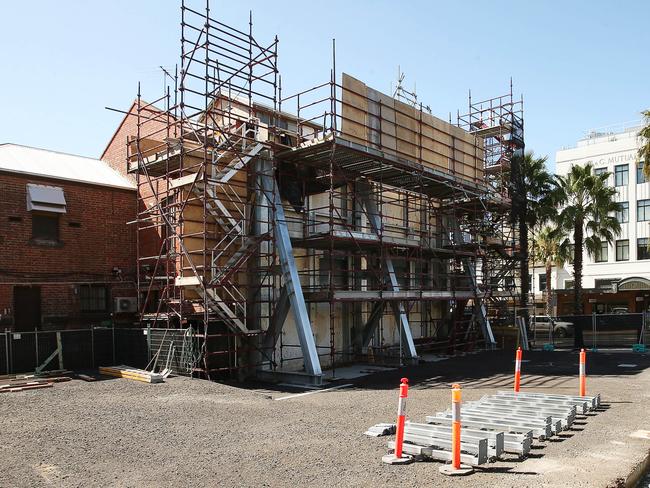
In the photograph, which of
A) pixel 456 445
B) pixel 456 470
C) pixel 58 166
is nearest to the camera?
pixel 456 470

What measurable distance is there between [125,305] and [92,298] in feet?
3.70

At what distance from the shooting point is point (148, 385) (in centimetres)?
1373

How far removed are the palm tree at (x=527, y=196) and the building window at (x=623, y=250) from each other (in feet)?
65.1

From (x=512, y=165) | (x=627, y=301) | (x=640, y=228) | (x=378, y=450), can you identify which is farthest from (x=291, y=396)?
(x=640, y=228)

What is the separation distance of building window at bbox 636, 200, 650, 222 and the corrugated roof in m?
38.5

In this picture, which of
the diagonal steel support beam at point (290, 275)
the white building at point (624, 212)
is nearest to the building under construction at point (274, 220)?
the diagonal steel support beam at point (290, 275)

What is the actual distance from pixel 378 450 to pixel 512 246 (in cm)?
2068

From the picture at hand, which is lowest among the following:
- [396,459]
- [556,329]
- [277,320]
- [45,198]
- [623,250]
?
[556,329]

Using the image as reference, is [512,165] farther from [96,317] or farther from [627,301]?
[96,317]

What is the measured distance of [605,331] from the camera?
2489 centimetres

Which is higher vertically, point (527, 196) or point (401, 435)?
point (527, 196)

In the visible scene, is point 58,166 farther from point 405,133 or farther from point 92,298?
point 405,133

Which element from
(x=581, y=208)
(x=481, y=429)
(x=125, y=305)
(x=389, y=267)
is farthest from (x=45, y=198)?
(x=581, y=208)

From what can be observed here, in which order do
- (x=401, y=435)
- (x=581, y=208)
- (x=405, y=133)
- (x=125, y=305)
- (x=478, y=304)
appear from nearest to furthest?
(x=401, y=435), (x=125, y=305), (x=405, y=133), (x=478, y=304), (x=581, y=208)
